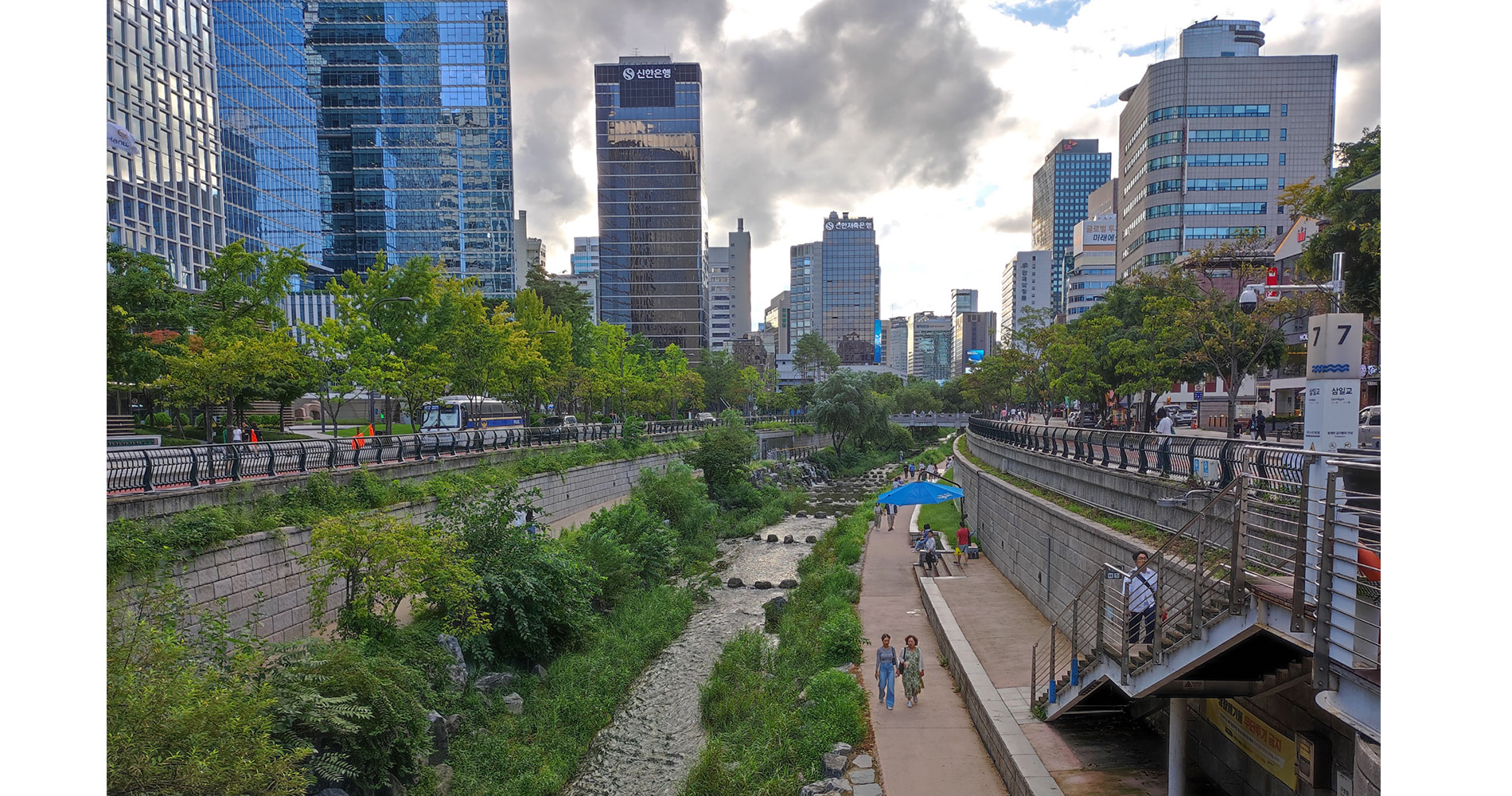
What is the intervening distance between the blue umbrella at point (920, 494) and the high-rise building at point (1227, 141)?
6166 cm

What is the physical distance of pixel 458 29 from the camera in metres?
85.0

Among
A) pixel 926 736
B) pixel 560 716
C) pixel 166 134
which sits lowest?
pixel 560 716

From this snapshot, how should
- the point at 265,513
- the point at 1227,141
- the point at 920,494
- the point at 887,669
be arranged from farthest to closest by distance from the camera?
the point at 1227,141, the point at 920,494, the point at 265,513, the point at 887,669

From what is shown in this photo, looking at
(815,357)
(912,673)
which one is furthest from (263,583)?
(815,357)

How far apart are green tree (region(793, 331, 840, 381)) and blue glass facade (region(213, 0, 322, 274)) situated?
3315 inches

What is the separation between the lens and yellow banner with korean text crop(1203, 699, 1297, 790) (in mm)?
8102

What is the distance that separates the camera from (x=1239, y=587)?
22.2 feet

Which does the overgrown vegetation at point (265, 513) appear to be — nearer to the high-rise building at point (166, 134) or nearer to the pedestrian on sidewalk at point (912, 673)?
the pedestrian on sidewalk at point (912, 673)

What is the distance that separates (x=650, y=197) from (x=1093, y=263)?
7724cm

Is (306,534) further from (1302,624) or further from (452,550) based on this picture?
(1302,624)

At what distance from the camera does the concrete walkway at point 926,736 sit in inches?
407

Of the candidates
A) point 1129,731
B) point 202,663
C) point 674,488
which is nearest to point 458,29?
point 674,488

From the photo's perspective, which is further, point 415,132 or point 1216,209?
point 415,132

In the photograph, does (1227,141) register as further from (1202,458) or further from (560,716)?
(560,716)
